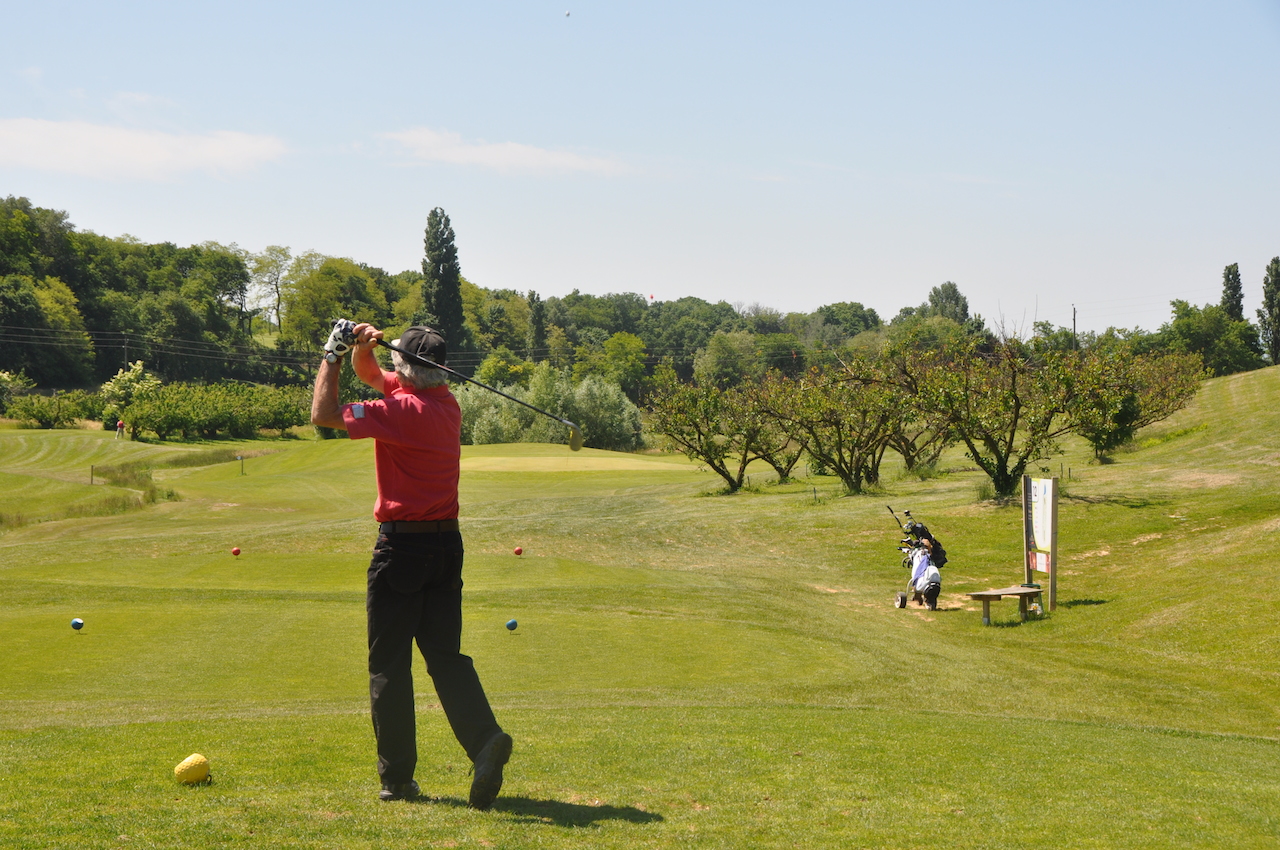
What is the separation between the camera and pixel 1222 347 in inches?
3681

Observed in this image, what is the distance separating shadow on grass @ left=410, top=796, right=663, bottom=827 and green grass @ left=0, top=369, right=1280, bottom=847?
0.03m

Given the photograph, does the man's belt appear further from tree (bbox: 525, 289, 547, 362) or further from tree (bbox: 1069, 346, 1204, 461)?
tree (bbox: 525, 289, 547, 362)

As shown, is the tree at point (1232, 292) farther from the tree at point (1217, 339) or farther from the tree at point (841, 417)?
the tree at point (841, 417)

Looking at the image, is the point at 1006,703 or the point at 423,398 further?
the point at 1006,703

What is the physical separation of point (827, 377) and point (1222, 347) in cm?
7088

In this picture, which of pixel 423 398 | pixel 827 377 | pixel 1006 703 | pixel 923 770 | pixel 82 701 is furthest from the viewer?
pixel 827 377

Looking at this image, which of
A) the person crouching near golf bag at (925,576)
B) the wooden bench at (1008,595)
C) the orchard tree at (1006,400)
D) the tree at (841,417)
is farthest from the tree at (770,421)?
the wooden bench at (1008,595)

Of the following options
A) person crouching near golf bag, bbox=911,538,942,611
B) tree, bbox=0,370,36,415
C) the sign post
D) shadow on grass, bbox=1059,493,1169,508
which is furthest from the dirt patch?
tree, bbox=0,370,36,415

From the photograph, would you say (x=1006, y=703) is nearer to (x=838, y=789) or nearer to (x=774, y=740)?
(x=774, y=740)

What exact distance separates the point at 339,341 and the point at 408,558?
133cm

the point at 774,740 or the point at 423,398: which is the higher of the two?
the point at 423,398

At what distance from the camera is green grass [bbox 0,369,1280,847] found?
533 cm

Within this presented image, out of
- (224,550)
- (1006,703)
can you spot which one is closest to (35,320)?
(224,550)

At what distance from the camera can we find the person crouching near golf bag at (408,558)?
18.9 feet
